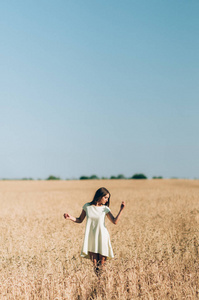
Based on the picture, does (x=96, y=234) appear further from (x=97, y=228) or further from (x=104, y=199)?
(x=104, y=199)

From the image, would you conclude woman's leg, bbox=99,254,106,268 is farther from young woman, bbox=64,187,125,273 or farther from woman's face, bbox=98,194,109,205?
woman's face, bbox=98,194,109,205

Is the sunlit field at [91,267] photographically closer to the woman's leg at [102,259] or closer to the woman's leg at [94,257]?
the woman's leg at [102,259]

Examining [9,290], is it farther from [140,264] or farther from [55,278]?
[140,264]

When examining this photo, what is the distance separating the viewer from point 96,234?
6.86 metres

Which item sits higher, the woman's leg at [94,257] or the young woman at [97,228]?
the young woman at [97,228]

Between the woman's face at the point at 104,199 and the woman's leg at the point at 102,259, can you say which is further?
the woman's leg at the point at 102,259

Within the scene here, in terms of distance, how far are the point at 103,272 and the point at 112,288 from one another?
318mm

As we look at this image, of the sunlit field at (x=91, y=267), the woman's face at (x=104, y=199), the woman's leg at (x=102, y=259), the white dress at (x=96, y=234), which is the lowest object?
the sunlit field at (x=91, y=267)

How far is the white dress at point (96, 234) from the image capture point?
685 centimetres

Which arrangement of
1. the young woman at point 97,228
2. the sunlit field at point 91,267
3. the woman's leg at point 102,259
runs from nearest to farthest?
the sunlit field at point 91,267 → the young woman at point 97,228 → the woman's leg at point 102,259

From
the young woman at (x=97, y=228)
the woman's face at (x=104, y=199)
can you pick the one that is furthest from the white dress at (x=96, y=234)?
the woman's face at (x=104, y=199)

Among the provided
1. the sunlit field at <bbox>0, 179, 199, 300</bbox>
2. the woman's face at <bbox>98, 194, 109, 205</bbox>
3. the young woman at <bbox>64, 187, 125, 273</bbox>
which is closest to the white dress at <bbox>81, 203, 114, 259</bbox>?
the young woman at <bbox>64, 187, 125, 273</bbox>

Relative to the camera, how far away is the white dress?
6848 millimetres

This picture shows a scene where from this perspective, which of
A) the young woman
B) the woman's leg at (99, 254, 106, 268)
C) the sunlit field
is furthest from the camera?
the woman's leg at (99, 254, 106, 268)
